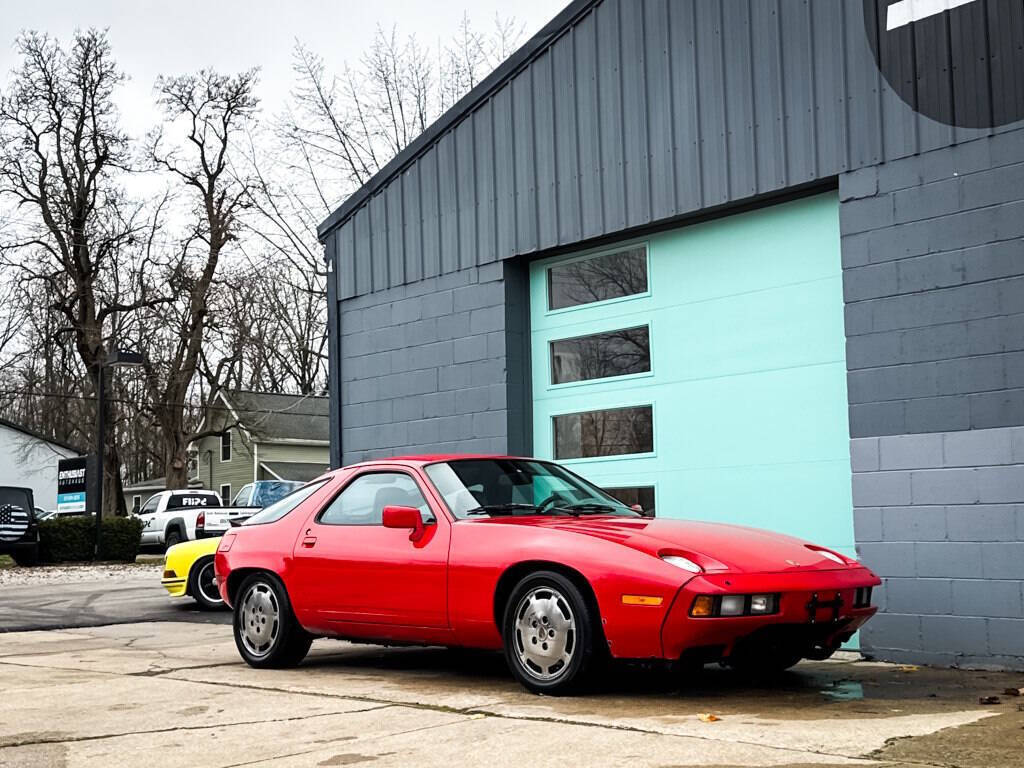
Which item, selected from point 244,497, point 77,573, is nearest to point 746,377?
point 77,573

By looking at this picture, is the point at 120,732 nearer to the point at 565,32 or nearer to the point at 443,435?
the point at 443,435

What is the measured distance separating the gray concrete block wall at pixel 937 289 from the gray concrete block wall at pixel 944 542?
18 cm

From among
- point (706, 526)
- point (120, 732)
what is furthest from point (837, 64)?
point (120, 732)

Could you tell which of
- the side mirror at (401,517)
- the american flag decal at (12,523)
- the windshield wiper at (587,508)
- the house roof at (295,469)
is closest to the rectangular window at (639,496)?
the windshield wiper at (587,508)

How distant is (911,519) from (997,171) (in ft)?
7.70

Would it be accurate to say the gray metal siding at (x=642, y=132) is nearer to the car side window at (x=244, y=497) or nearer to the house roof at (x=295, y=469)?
the car side window at (x=244, y=497)

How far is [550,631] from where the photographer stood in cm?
636

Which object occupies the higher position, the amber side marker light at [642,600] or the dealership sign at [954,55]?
the dealership sign at [954,55]

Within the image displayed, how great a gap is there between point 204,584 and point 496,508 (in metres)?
7.13

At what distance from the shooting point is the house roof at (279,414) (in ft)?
150

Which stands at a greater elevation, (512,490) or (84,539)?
(512,490)

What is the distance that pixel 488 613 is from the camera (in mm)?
6742

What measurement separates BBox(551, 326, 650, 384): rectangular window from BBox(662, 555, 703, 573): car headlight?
427cm

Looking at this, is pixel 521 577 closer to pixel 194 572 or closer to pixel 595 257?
pixel 595 257
